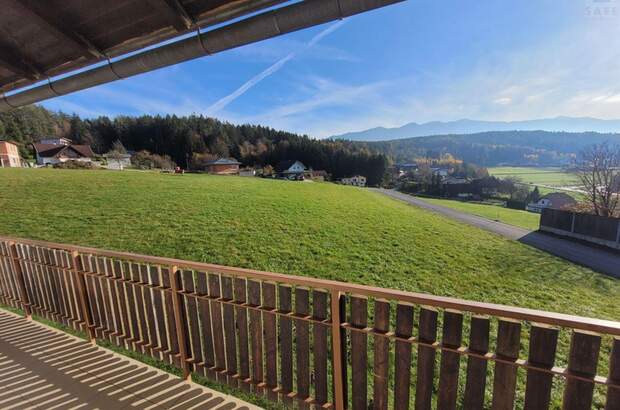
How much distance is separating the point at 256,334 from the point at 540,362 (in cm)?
175

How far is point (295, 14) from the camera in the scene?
180 centimetres

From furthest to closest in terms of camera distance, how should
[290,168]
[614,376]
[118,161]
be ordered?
[290,168], [118,161], [614,376]

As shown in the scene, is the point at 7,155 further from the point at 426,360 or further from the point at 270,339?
the point at 426,360

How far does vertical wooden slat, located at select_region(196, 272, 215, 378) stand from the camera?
7.07ft

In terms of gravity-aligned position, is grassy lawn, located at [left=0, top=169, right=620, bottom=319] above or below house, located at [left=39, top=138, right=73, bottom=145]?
below

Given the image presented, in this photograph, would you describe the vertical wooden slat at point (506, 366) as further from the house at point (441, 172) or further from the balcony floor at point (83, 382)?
the house at point (441, 172)

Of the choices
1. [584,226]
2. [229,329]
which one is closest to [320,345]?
[229,329]

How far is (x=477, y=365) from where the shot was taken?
56.6 inches

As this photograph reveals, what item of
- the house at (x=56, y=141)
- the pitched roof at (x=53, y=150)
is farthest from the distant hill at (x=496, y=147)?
the house at (x=56, y=141)

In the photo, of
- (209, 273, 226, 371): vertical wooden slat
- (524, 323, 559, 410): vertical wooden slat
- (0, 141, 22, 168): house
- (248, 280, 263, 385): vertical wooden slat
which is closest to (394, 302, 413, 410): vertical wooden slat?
(524, 323, 559, 410): vertical wooden slat

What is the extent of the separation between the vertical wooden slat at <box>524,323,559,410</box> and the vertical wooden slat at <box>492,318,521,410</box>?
→ 2.3 inches

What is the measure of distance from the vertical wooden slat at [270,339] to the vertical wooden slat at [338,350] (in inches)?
18.2

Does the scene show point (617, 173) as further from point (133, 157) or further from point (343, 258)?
point (133, 157)

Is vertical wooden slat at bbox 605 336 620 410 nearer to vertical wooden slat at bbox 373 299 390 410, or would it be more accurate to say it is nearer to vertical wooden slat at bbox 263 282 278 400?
vertical wooden slat at bbox 373 299 390 410
